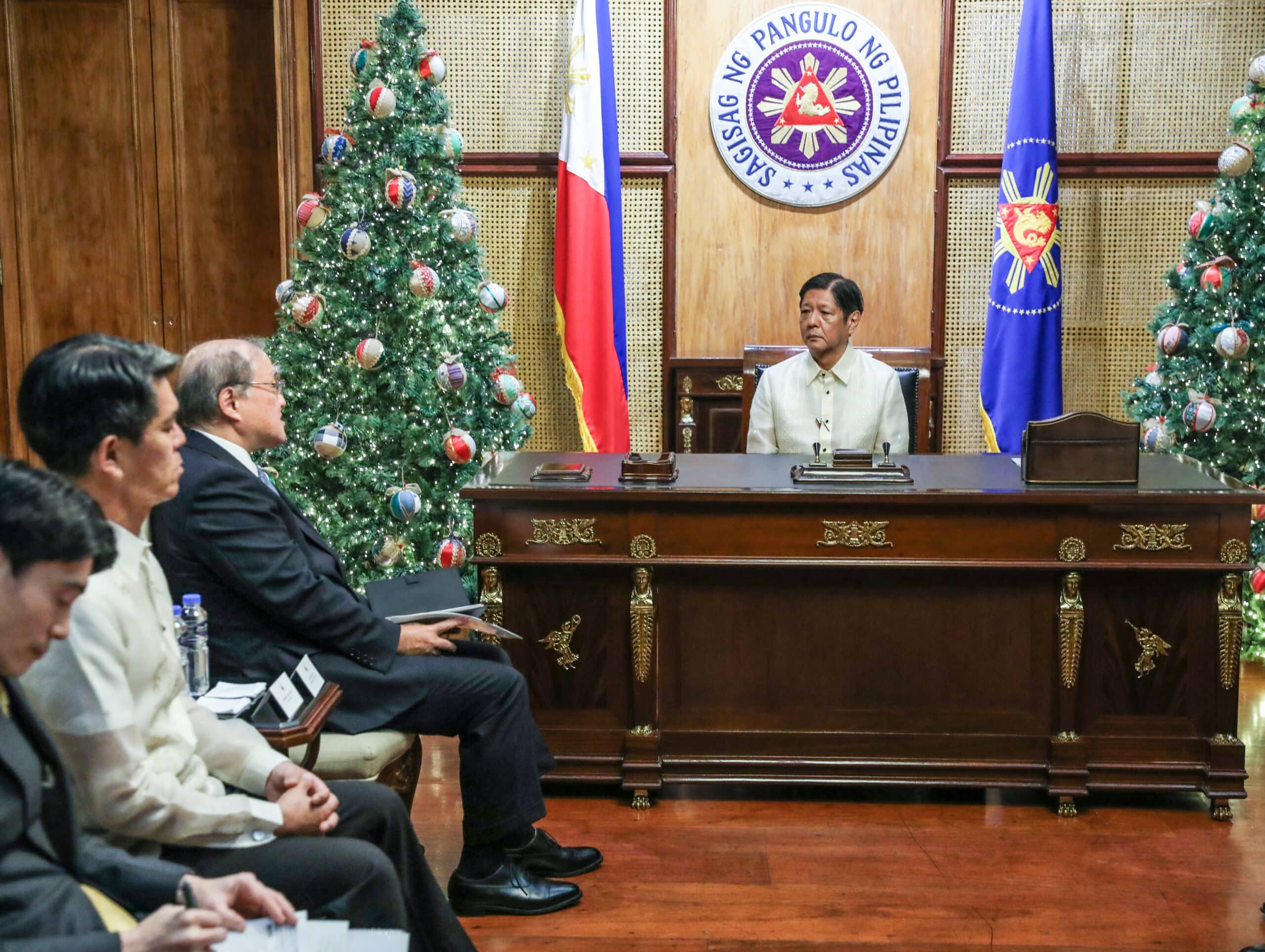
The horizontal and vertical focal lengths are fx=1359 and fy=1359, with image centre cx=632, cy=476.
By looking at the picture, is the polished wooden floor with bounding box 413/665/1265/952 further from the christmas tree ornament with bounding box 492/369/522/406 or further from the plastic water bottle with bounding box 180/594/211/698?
the christmas tree ornament with bounding box 492/369/522/406

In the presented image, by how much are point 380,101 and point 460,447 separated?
4.76ft

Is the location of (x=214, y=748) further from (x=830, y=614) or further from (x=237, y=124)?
(x=237, y=124)

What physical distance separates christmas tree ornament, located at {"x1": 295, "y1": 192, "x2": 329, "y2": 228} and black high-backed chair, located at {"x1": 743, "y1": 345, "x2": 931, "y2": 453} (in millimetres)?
1899

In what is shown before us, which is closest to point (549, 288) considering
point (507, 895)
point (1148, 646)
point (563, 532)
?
point (563, 532)

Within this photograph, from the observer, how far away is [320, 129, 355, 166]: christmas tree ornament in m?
5.71

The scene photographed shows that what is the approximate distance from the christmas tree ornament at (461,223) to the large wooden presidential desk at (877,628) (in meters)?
2.04

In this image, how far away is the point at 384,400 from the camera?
5820 mm

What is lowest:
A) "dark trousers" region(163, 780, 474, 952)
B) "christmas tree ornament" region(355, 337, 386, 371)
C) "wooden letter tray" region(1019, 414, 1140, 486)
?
"dark trousers" region(163, 780, 474, 952)

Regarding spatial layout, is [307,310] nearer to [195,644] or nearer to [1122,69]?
[195,644]

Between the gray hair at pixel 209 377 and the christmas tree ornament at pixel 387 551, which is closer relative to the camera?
the gray hair at pixel 209 377

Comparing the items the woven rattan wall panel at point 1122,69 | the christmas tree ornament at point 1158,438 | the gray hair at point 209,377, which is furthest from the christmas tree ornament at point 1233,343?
the gray hair at point 209,377

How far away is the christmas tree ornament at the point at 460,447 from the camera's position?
18.5 ft

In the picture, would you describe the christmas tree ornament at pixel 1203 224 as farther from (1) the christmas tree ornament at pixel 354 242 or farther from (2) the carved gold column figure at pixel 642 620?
(1) the christmas tree ornament at pixel 354 242

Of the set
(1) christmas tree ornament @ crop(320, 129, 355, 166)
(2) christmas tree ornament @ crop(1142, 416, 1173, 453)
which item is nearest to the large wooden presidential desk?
(2) christmas tree ornament @ crop(1142, 416, 1173, 453)
